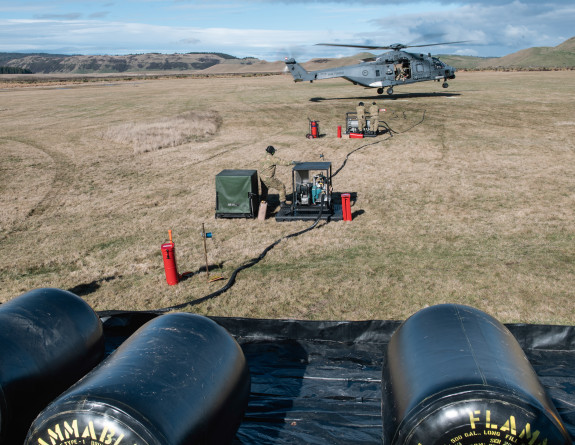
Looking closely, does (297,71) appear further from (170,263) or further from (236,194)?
(170,263)

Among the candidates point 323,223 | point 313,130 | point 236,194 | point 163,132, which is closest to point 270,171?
point 236,194

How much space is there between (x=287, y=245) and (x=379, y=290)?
3344 mm

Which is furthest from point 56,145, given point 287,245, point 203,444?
point 203,444

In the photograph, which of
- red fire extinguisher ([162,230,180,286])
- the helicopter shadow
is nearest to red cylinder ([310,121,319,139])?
the helicopter shadow

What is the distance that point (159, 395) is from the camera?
13.5ft

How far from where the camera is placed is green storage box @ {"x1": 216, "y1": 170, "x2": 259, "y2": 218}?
14078 millimetres

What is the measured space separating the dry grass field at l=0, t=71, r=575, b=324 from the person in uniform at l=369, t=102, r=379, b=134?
122 cm

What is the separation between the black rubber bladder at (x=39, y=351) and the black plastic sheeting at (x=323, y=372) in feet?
5.70

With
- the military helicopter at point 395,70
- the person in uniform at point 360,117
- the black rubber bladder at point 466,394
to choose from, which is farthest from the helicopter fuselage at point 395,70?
the black rubber bladder at point 466,394

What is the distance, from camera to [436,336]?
4.72m

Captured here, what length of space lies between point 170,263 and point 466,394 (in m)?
7.51

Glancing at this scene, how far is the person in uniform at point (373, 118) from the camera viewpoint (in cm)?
2497

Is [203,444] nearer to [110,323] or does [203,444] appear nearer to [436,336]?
[436,336]

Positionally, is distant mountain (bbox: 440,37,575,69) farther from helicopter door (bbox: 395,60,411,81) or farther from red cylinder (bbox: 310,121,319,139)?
red cylinder (bbox: 310,121,319,139)
